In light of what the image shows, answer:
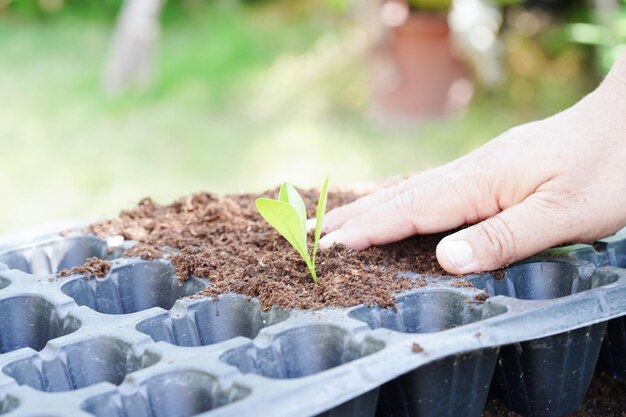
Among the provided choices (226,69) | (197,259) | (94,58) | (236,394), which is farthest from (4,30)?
(236,394)

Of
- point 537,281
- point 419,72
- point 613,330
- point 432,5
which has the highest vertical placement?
point 432,5

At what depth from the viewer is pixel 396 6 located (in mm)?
4750

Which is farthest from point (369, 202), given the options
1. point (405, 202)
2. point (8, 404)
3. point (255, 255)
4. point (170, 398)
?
point (8, 404)

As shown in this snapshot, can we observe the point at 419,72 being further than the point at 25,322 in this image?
Yes

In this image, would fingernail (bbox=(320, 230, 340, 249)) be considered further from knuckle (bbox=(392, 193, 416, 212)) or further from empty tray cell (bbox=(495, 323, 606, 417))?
empty tray cell (bbox=(495, 323, 606, 417))

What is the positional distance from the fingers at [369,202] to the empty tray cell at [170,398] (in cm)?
53

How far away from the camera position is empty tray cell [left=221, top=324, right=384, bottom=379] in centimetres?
108

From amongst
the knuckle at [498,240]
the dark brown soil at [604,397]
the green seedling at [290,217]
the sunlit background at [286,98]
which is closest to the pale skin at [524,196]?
the knuckle at [498,240]

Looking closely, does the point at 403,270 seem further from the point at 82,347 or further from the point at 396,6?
the point at 396,6

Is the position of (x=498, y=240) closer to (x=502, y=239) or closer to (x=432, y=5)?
(x=502, y=239)

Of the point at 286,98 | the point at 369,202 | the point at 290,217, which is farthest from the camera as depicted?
the point at 286,98

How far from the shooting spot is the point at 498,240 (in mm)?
1308

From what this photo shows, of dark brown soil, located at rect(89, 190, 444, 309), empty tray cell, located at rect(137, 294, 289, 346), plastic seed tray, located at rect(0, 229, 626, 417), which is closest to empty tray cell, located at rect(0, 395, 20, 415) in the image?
plastic seed tray, located at rect(0, 229, 626, 417)

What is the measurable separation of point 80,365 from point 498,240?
633mm
